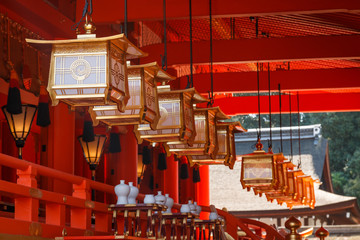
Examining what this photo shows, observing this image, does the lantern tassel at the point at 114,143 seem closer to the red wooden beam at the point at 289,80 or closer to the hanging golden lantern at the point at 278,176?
the red wooden beam at the point at 289,80

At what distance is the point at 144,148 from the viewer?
12.9 meters

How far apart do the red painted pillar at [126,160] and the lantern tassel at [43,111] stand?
2427 mm

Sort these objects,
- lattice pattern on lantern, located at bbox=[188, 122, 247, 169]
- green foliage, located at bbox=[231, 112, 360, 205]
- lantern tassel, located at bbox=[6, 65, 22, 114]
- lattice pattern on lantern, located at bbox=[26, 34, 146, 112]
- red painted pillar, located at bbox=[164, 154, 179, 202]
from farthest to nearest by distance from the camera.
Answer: green foliage, located at bbox=[231, 112, 360, 205], red painted pillar, located at bbox=[164, 154, 179, 202], lantern tassel, located at bbox=[6, 65, 22, 114], lattice pattern on lantern, located at bbox=[188, 122, 247, 169], lattice pattern on lantern, located at bbox=[26, 34, 146, 112]

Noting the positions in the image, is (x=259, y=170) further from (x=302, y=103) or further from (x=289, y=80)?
(x=302, y=103)

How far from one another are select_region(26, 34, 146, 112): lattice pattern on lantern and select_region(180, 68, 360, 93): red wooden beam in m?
7.94

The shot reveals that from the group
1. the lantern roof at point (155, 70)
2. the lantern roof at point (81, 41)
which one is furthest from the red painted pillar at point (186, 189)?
the lantern roof at point (81, 41)

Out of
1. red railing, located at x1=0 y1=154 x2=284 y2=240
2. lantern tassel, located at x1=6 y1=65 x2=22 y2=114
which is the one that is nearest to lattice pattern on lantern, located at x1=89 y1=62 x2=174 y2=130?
red railing, located at x1=0 y1=154 x2=284 y2=240

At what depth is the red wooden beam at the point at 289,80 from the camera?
38.1 ft

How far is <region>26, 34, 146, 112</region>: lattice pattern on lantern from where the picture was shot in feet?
12.8

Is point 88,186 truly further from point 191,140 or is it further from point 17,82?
point 17,82

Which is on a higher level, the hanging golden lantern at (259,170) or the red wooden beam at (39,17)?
the red wooden beam at (39,17)

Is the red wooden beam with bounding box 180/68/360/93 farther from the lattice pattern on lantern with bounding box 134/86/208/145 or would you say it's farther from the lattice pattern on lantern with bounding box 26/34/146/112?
the lattice pattern on lantern with bounding box 26/34/146/112

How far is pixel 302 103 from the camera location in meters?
14.0

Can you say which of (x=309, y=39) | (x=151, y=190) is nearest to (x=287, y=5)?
(x=309, y=39)
